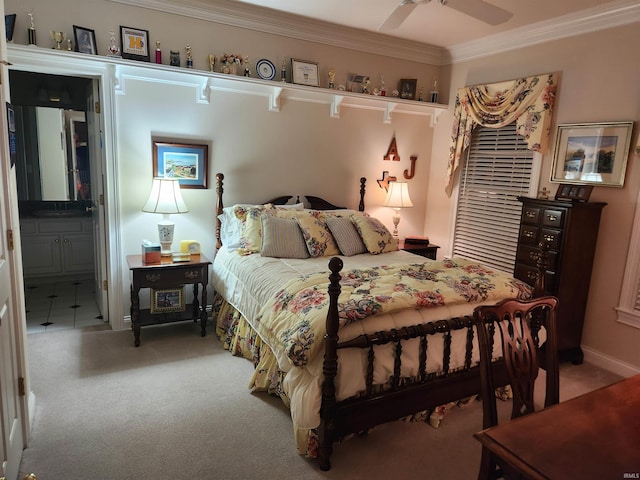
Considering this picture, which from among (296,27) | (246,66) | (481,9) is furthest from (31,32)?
(481,9)

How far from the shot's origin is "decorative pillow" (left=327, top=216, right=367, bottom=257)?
3.63 metres

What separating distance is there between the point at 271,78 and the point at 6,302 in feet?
9.28

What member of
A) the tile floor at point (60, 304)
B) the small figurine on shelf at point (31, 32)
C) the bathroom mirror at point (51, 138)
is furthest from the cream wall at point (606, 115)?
the bathroom mirror at point (51, 138)

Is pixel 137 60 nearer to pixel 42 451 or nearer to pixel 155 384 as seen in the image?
pixel 155 384

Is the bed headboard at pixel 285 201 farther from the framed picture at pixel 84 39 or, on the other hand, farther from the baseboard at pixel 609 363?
the baseboard at pixel 609 363

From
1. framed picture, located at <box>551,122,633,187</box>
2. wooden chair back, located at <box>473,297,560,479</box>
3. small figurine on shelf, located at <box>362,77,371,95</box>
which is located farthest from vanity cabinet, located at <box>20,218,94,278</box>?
framed picture, located at <box>551,122,633,187</box>

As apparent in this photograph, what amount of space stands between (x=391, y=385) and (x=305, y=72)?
3.00 meters


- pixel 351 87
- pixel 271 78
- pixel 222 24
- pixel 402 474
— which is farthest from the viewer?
pixel 351 87

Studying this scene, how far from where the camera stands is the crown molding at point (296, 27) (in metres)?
3.49

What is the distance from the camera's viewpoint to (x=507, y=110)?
3.88m

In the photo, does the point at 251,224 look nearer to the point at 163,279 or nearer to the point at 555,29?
the point at 163,279

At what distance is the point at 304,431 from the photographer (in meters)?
2.14

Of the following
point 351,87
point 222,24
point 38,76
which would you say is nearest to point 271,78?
point 222,24

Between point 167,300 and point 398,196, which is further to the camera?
point 398,196
